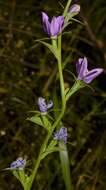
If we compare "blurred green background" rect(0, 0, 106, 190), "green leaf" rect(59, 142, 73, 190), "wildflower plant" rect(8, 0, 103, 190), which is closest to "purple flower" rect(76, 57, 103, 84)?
"wildflower plant" rect(8, 0, 103, 190)

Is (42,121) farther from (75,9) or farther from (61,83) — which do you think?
(75,9)

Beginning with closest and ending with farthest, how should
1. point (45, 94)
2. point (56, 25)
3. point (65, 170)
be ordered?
point (56, 25) → point (65, 170) → point (45, 94)

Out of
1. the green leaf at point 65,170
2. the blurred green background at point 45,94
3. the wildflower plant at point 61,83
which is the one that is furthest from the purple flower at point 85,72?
the blurred green background at point 45,94

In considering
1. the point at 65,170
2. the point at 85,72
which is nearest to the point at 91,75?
the point at 85,72

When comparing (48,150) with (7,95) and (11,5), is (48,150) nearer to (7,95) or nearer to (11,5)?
(7,95)

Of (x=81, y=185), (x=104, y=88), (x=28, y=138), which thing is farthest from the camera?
(x=104, y=88)

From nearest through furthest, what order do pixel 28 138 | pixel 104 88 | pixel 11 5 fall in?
1. pixel 28 138
2. pixel 104 88
3. pixel 11 5

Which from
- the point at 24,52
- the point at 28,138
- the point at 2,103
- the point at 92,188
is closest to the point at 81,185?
the point at 92,188

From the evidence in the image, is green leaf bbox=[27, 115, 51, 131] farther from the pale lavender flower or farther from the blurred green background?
the blurred green background
